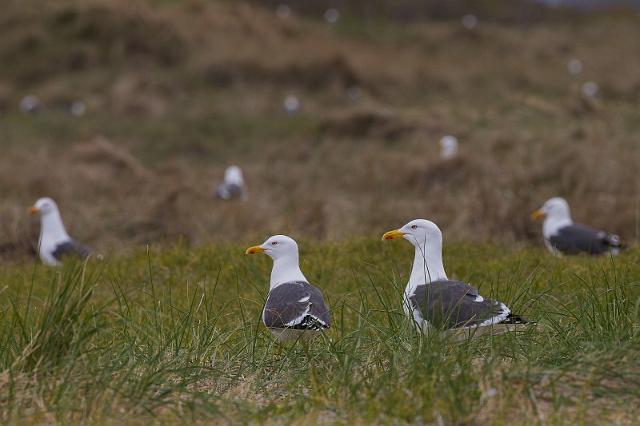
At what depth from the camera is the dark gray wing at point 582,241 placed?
30.3 feet

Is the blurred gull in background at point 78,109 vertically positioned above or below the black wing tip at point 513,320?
below

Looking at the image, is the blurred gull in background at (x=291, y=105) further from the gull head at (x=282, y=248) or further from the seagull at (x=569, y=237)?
the gull head at (x=282, y=248)

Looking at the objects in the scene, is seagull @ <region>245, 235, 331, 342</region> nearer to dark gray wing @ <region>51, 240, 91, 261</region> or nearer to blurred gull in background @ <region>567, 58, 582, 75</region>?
dark gray wing @ <region>51, 240, 91, 261</region>

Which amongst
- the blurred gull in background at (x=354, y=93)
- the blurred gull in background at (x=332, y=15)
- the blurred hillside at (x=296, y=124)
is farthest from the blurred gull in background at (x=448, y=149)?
the blurred gull in background at (x=332, y=15)

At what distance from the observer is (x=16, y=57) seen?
3175cm

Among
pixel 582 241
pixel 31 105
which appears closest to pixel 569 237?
pixel 582 241

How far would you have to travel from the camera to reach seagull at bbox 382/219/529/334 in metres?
4.80

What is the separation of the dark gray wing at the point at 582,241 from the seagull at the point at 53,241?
4.64 m

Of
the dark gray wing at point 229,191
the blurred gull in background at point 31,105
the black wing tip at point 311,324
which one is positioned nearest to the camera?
the black wing tip at point 311,324

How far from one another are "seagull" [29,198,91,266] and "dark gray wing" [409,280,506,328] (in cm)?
566

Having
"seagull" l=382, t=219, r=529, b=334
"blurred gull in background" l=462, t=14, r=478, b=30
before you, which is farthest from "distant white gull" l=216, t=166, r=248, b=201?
"blurred gull in background" l=462, t=14, r=478, b=30

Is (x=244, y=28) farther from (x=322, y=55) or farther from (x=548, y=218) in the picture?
(x=548, y=218)

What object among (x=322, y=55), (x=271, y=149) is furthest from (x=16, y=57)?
(x=271, y=149)

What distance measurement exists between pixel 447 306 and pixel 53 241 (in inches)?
259
